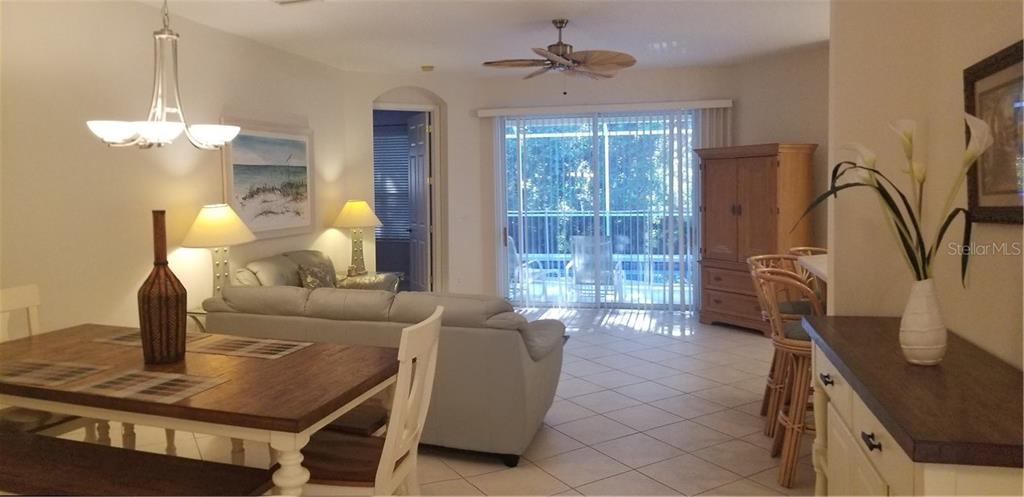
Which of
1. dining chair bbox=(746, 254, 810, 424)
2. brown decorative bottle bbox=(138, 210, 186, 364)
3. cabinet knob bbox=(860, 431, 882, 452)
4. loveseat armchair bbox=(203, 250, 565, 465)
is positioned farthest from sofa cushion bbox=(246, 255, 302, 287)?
cabinet knob bbox=(860, 431, 882, 452)

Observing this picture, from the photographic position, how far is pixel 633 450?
11.7 ft

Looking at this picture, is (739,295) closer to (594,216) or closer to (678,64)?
(594,216)

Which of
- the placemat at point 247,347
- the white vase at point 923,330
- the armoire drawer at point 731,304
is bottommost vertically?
the armoire drawer at point 731,304

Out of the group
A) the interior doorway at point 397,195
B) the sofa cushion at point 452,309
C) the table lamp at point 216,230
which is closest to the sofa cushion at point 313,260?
the table lamp at point 216,230

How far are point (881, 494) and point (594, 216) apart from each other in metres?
6.03

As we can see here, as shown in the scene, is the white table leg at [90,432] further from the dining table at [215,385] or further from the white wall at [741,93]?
the white wall at [741,93]

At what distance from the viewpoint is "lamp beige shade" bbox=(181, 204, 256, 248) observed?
4.48 m

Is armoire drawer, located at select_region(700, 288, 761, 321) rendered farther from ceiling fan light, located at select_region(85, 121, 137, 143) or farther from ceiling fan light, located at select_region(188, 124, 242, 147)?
ceiling fan light, located at select_region(85, 121, 137, 143)

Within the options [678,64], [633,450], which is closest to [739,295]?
[678,64]

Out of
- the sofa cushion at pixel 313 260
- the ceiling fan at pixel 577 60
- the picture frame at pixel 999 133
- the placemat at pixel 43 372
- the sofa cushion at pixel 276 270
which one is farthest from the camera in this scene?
the sofa cushion at pixel 313 260

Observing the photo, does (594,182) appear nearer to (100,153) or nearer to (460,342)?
(460,342)

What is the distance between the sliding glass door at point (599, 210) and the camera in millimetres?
7387

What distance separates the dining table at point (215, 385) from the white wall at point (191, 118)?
1288 mm

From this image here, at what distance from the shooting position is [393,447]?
2088mm
